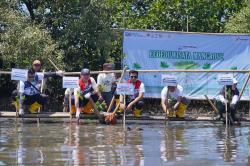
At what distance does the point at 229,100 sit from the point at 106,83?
3.55m

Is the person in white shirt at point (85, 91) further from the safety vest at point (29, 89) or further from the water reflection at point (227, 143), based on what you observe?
the water reflection at point (227, 143)

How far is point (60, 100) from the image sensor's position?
24.2m

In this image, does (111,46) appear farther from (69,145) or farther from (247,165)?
(247,165)

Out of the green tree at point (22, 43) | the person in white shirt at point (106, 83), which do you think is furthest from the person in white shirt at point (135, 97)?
the green tree at point (22, 43)

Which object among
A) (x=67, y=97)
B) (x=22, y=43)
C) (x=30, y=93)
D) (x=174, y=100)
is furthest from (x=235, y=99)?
(x=22, y=43)

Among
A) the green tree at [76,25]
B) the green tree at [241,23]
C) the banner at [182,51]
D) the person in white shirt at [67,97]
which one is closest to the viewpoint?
the person in white shirt at [67,97]

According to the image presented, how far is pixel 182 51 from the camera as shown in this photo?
75.2ft

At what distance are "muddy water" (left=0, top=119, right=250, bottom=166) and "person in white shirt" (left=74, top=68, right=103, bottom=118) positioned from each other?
0.73m

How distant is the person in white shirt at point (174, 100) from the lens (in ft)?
61.9

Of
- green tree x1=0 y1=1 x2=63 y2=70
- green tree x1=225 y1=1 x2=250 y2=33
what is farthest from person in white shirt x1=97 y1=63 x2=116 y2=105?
green tree x1=225 y1=1 x2=250 y2=33

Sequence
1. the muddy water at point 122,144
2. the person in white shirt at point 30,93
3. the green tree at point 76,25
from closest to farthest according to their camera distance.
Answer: the muddy water at point 122,144
the person in white shirt at point 30,93
the green tree at point 76,25

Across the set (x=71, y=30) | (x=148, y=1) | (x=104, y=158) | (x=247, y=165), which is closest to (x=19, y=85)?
(x=71, y=30)

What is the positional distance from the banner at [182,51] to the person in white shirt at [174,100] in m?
3.48

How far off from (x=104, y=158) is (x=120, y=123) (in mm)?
7496
